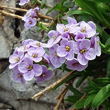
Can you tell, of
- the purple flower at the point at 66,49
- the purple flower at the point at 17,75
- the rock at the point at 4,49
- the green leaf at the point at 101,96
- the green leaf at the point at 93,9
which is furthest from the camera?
the rock at the point at 4,49

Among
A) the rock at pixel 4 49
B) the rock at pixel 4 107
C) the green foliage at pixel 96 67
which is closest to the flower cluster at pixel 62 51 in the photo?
the green foliage at pixel 96 67

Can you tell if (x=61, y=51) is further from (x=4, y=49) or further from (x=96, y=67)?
(x=4, y=49)

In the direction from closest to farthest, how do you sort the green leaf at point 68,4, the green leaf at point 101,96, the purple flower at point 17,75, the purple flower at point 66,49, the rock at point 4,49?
the purple flower at point 66,49, the purple flower at point 17,75, the green leaf at point 101,96, the green leaf at point 68,4, the rock at point 4,49

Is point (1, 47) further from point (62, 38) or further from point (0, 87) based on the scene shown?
point (62, 38)

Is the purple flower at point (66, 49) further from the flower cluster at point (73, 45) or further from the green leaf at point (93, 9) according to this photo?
the green leaf at point (93, 9)

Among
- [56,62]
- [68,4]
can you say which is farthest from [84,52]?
[68,4]

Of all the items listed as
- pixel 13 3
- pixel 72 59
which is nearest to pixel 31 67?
pixel 72 59
